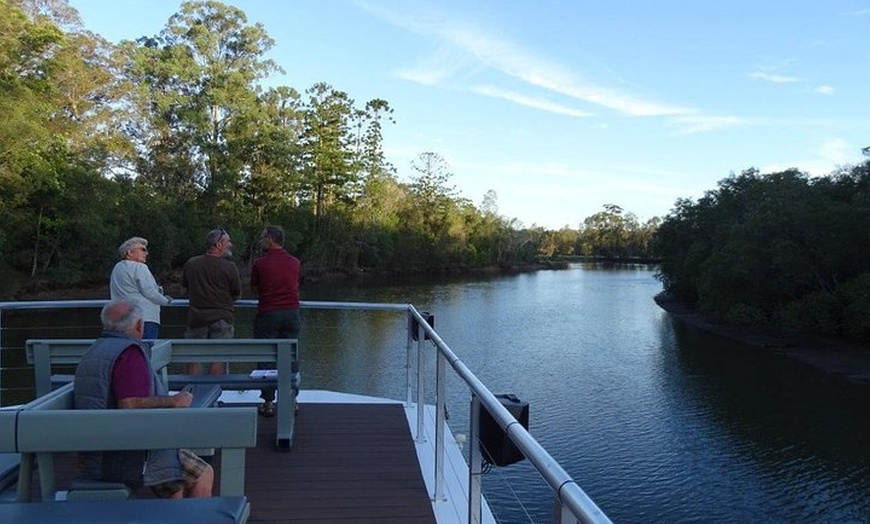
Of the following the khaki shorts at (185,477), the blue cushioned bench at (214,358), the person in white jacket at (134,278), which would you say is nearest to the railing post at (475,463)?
the khaki shorts at (185,477)

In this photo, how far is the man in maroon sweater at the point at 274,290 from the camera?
4324 mm

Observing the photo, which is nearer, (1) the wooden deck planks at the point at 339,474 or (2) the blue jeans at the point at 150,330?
(1) the wooden deck planks at the point at 339,474

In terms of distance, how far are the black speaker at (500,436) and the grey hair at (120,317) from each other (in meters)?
1.18

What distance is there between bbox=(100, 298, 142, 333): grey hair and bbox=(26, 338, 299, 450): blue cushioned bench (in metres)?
0.83

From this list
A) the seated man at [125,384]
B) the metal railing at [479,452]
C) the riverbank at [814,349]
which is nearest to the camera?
the metal railing at [479,452]

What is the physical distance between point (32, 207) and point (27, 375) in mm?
11644

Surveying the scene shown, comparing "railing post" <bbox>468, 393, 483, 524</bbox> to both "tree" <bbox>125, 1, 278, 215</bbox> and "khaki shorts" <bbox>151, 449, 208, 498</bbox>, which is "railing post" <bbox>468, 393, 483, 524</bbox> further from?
"tree" <bbox>125, 1, 278, 215</bbox>

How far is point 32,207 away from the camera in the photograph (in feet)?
82.7

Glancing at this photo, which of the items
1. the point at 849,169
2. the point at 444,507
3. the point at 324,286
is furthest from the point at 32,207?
the point at 849,169

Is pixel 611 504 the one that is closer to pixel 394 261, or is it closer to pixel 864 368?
pixel 864 368

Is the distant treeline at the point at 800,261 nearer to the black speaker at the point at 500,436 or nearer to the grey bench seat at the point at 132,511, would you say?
the black speaker at the point at 500,436

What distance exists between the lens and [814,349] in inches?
1016

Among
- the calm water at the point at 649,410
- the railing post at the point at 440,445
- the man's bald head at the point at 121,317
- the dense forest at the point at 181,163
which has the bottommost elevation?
the calm water at the point at 649,410

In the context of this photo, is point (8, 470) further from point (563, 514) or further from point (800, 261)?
point (800, 261)
